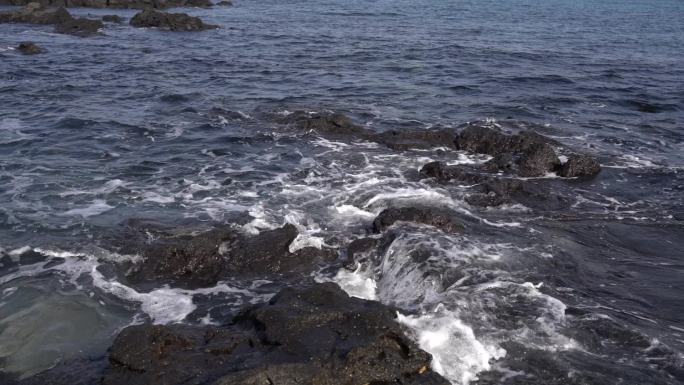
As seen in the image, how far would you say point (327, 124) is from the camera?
72.1 feet

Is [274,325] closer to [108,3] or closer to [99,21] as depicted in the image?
[99,21]

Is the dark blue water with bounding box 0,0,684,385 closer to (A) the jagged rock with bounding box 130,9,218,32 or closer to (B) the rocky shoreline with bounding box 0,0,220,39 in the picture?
(B) the rocky shoreline with bounding box 0,0,220,39

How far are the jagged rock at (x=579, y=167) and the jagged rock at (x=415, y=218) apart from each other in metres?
5.58

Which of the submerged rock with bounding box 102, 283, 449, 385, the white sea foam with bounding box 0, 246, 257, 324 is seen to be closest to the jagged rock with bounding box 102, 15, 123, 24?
the white sea foam with bounding box 0, 246, 257, 324

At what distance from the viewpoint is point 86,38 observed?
39.9 metres

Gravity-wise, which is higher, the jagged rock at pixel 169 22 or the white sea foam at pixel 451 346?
the jagged rock at pixel 169 22

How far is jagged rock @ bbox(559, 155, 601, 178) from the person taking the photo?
59.3 feet

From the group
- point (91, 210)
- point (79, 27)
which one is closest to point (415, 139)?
point (91, 210)

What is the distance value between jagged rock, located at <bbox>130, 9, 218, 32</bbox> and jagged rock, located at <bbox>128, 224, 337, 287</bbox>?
35876mm

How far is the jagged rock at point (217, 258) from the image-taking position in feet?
40.5

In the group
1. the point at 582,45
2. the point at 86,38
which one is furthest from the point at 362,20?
the point at 86,38

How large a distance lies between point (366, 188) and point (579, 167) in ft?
22.3

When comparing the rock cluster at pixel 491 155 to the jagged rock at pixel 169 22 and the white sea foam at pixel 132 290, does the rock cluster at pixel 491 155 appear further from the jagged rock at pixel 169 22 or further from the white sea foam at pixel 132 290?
the jagged rock at pixel 169 22

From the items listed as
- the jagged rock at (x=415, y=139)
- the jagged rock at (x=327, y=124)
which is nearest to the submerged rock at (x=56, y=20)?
the jagged rock at (x=327, y=124)
